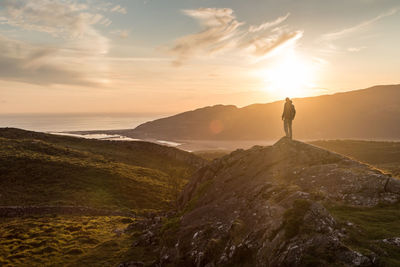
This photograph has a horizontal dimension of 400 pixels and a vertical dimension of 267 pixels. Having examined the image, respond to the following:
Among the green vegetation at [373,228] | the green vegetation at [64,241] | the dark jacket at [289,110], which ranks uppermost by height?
the dark jacket at [289,110]

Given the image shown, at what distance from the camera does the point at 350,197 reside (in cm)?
1800

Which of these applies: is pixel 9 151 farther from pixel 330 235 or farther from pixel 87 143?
pixel 330 235

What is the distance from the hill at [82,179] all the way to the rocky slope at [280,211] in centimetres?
4307

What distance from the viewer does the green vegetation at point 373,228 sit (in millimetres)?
10664

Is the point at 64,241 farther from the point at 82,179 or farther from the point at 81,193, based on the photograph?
the point at 82,179

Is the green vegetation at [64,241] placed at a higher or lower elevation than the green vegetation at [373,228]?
lower

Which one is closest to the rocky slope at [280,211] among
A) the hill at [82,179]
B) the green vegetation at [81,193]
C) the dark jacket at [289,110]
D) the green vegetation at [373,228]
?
the green vegetation at [373,228]

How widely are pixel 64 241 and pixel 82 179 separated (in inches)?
1576

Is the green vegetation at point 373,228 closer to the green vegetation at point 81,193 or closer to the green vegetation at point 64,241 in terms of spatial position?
the green vegetation at point 81,193

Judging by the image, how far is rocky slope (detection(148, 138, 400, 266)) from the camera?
38.4 feet

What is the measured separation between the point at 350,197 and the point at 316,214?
22.4ft

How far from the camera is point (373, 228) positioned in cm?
1299

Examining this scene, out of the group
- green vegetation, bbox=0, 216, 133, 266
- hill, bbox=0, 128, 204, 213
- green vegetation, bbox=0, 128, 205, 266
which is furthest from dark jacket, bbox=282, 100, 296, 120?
hill, bbox=0, 128, 204, 213

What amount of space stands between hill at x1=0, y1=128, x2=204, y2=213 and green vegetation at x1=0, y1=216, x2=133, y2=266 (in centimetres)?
1046
